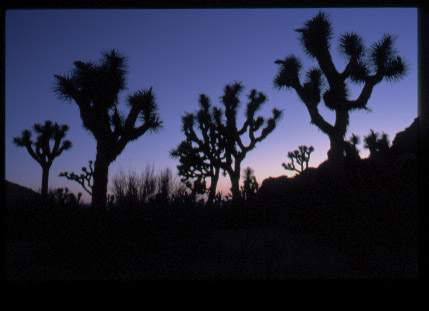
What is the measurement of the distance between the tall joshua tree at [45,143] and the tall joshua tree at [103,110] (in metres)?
8.69

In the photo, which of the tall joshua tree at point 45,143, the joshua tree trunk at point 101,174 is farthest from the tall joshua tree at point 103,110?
the tall joshua tree at point 45,143

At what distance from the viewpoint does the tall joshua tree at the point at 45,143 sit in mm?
15703

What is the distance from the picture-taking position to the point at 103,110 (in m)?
8.38

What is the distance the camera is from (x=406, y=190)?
4.82m

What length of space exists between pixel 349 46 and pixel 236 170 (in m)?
7.47

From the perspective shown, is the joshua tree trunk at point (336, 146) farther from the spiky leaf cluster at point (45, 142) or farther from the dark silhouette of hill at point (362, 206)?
the spiky leaf cluster at point (45, 142)

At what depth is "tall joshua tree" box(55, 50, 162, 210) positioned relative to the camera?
8.28 metres

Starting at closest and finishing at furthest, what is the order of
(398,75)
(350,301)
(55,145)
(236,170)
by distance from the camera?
(350,301) < (398,75) < (236,170) < (55,145)

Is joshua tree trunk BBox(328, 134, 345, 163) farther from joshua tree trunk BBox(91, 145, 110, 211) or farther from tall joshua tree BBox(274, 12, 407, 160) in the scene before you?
joshua tree trunk BBox(91, 145, 110, 211)

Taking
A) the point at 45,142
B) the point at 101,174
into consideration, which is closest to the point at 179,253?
the point at 101,174

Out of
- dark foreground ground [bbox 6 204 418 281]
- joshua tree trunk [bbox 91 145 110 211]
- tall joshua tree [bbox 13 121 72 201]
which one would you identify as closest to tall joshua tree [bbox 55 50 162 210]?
joshua tree trunk [bbox 91 145 110 211]

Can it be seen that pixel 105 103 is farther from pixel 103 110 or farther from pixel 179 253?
pixel 179 253

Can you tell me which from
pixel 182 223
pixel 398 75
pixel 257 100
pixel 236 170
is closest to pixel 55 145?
pixel 236 170
